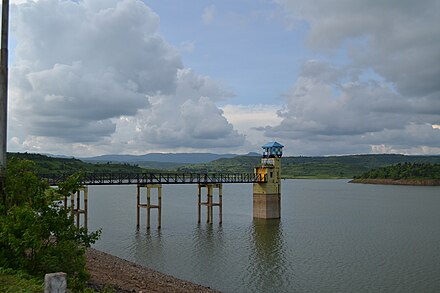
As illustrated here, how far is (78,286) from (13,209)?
133 inches

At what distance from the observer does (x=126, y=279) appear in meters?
24.1

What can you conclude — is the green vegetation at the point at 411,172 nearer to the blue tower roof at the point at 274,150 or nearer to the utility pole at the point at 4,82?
the blue tower roof at the point at 274,150

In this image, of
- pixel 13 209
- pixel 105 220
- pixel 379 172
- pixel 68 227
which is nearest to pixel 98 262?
pixel 68 227

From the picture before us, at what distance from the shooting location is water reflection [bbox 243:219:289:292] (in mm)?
29109

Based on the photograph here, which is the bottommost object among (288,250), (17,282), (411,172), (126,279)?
(288,250)

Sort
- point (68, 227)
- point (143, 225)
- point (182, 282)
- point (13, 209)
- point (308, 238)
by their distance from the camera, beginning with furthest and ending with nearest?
point (143, 225)
point (308, 238)
point (182, 282)
point (68, 227)
point (13, 209)

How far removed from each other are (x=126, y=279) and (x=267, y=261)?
14487mm

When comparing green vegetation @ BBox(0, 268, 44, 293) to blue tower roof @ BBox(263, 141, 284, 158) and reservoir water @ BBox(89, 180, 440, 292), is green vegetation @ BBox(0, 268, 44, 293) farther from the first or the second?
blue tower roof @ BBox(263, 141, 284, 158)

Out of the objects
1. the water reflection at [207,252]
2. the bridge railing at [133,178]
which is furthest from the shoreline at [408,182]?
the water reflection at [207,252]

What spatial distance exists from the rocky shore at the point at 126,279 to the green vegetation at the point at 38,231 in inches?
150

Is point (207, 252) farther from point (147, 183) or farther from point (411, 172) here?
point (411, 172)

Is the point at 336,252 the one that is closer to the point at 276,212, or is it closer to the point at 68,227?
the point at 276,212

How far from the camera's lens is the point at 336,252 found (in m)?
39.3

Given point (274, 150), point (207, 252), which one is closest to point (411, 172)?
point (274, 150)
